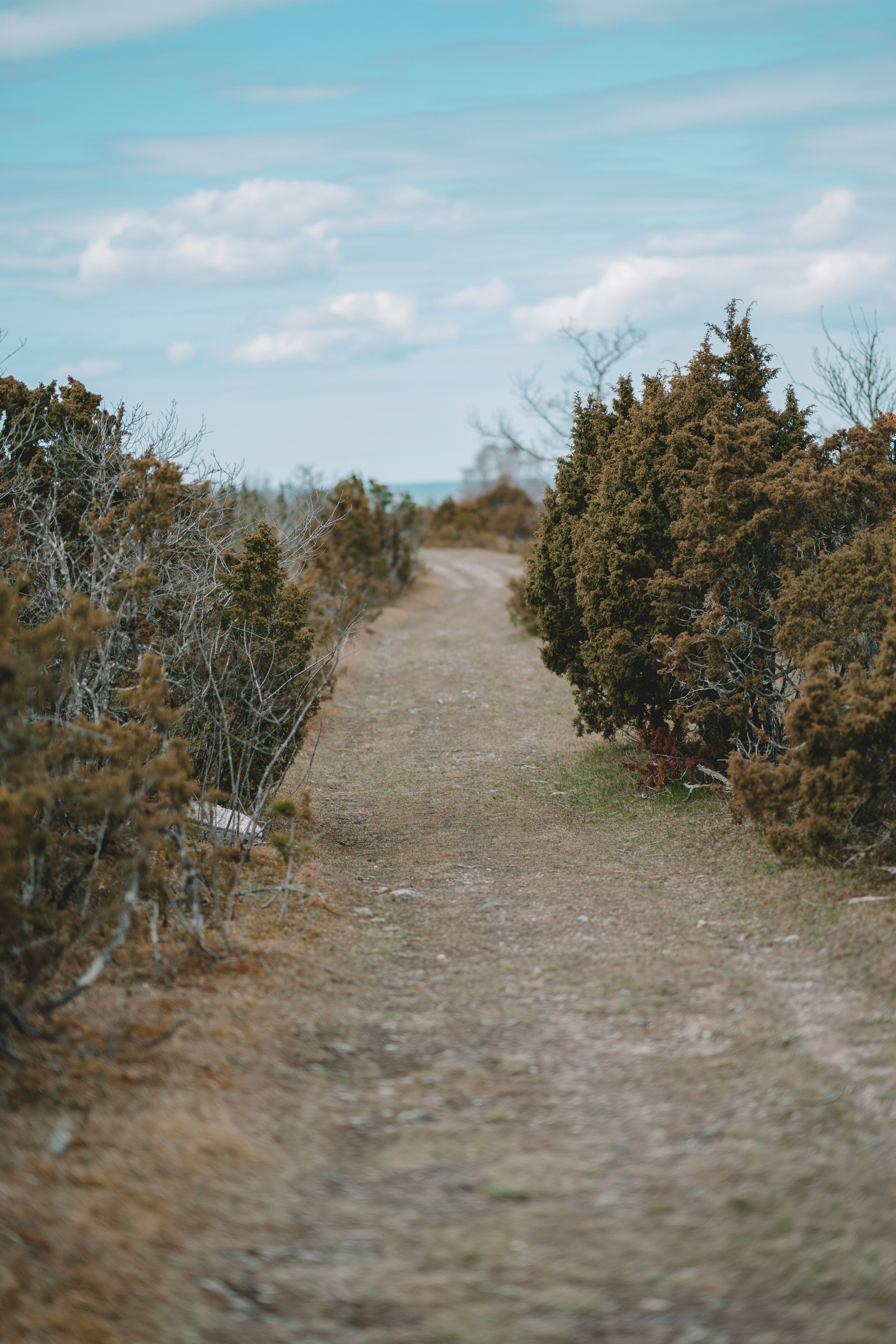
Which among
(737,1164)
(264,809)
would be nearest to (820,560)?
(264,809)

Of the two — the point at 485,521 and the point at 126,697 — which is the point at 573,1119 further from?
the point at 485,521

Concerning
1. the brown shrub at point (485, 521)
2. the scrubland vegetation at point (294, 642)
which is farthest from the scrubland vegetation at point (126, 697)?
the brown shrub at point (485, 521)

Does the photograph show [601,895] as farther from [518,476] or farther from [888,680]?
[518,476]

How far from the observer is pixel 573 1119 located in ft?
12.9

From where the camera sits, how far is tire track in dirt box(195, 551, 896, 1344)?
2.90 m

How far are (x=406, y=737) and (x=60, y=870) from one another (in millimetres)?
7333

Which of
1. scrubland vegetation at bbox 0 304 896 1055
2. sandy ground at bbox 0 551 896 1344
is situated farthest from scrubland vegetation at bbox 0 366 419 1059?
sandy ground at bbox 0 551 896 1344

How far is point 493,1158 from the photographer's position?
144 inches

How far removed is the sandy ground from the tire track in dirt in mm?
12

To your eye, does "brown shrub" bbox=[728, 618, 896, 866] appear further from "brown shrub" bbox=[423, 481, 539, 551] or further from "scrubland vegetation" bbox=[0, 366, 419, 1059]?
"brown shrub" bbox=[423, 481, 539, 551]

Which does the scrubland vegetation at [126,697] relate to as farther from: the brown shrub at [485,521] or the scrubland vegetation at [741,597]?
the brown shrub at [485,521]

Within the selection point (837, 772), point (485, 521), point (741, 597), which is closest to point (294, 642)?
point (741, 597)

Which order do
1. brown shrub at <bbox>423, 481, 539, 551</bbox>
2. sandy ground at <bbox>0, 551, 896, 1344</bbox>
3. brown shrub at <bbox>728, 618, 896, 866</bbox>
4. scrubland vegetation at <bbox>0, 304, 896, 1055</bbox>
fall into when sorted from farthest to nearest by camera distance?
1. brown shrub at <bbox>423, 481, 539, 551</bbox>
2. brown shrub at <bbox>728, 618, 896, 866</bbox>
3. scrubland vegetation at <bbox>0, 304, 896, 1055</bbox>
4. sandy ground at <bbox>0, 551, 896, 1344</bbox>

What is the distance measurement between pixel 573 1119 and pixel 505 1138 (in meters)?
0.28
